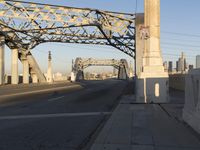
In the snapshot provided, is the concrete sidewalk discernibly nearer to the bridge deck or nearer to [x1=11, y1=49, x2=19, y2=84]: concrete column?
the bridge deck

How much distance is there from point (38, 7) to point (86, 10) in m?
6.43

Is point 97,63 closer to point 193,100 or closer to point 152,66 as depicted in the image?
point 152,66

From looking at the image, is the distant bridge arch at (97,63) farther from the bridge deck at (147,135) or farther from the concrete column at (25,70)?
the bridge deck at (147,135)

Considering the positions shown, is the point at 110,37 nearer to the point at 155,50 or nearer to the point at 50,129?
the point at 155,50

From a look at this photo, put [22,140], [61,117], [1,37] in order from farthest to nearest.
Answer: [1,37]
[61,117]
[22,140]

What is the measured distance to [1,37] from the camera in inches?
2343

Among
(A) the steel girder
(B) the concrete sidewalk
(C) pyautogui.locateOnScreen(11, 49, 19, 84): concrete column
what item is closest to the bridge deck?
(B) the concrete sidewalk

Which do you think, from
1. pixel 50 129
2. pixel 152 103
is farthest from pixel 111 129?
pixel 152 103

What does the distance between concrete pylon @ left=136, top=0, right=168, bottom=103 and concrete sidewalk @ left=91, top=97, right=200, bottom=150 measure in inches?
294

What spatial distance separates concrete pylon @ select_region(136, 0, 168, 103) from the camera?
21750 mm

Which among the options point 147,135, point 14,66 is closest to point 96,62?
point 14,66

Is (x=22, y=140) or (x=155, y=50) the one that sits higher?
(x=155, y=50)

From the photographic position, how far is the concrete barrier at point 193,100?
1146cm

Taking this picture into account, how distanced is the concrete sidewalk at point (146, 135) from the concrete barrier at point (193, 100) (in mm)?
221
